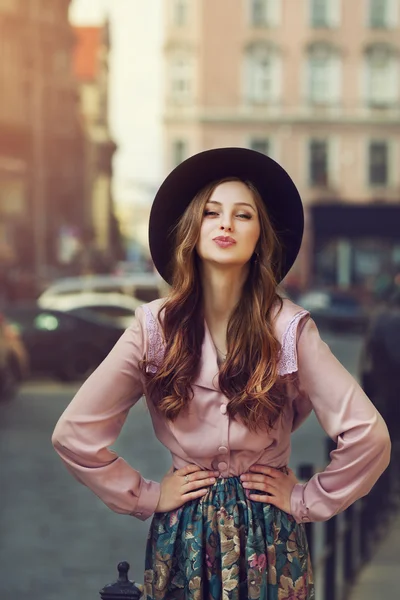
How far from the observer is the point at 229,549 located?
2002 mm

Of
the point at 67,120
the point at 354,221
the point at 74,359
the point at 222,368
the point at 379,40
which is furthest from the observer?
the point at 67,120

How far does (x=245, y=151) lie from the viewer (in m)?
2.09

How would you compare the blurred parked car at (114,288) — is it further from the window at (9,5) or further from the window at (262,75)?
the window at (262,75)

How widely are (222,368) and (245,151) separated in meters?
0.41

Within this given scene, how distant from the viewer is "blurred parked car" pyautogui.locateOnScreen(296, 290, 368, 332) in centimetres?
2188

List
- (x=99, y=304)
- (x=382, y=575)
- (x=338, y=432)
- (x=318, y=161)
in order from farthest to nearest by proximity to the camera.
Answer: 1. (x=318, y=161)
2. (x=99, y=304)
3. (x=382, y=575)
4. (x=338, y=432)

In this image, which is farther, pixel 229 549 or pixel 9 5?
pixel 9 5

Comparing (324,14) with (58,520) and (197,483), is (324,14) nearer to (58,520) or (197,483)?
(58,520)

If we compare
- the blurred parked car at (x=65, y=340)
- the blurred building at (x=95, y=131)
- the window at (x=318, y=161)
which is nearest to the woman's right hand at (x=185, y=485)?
the blurred parked car at (x=65, y=340)

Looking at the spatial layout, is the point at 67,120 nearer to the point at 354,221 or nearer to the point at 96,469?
the point at 354,221

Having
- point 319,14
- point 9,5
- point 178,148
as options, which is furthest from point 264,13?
point 9,5

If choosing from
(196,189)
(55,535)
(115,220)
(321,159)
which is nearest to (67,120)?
(115,220)

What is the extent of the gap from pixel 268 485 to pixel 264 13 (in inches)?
1099

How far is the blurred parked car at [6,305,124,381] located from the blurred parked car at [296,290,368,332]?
8479 mm
